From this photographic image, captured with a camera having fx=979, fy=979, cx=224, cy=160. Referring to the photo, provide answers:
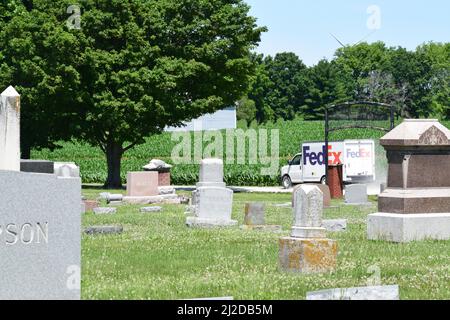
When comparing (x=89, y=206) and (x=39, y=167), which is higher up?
(x=39, y=167)

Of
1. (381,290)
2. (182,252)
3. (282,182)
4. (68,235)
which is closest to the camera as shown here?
(381,290)

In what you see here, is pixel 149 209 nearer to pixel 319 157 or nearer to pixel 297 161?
pixel 319 157

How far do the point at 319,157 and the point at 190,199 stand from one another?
630 inches

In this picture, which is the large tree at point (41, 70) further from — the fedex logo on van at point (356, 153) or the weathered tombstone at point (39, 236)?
the weathered tombstone at point (39, 236)

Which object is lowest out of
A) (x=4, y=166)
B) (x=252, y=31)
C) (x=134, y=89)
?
(x=4, y=166)

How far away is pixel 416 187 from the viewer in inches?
727

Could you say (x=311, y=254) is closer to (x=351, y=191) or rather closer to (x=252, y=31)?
(x=351, y=191)

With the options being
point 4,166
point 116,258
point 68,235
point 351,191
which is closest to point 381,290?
point 68,235

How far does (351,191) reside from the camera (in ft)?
109

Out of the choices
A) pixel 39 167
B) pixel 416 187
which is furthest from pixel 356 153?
pixel 39 167

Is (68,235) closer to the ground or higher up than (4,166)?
closer to the ground

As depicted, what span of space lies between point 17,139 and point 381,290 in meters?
4.11

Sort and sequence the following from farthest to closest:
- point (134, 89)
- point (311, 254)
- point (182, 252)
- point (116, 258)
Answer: point (134, 89) → point (182, 252) → point (116, 258) → point (311, 254)

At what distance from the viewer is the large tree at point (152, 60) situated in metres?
45.3
